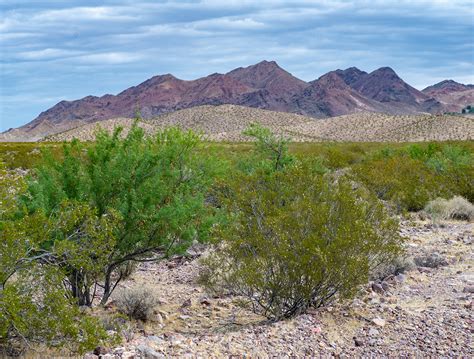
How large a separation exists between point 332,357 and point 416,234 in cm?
976

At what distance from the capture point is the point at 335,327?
914 cm

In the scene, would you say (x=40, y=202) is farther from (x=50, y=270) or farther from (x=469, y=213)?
(x=469, y=213)

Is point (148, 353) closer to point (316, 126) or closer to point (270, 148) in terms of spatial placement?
point (270, 148)

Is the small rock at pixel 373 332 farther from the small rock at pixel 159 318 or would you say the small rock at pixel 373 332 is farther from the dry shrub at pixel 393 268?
the small rock at pixel 159 318

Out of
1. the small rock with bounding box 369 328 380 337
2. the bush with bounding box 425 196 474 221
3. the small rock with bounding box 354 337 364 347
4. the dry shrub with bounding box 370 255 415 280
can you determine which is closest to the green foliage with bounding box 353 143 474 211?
the bush with bounding box 425 196 474 221

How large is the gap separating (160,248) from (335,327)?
3717 mm

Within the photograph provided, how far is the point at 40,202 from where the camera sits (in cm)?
1027

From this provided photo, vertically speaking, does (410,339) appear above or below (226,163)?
below

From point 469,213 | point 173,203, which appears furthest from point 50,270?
point 469,213

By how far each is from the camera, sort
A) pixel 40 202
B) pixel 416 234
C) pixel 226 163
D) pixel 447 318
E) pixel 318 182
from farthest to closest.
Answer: pixel 226 163
pixel 416 234
pixel 318 182
pixel 40 202
pixel 447 318

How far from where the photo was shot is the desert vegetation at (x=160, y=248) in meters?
8.01

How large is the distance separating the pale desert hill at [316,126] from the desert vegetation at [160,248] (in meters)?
72.9

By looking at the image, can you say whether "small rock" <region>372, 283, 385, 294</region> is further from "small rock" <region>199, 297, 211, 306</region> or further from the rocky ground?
"small rock" <region>199, 297, 211, 306</region>

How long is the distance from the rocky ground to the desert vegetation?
79 mm
